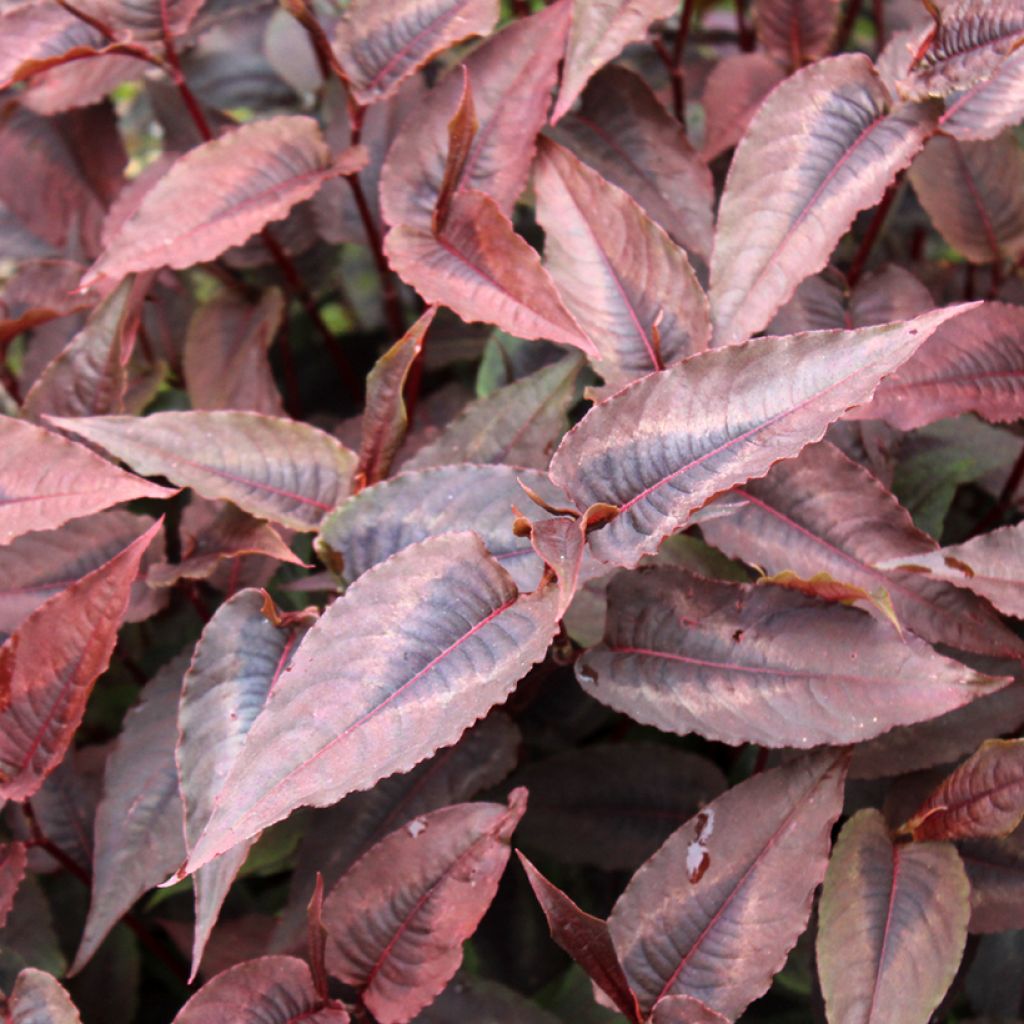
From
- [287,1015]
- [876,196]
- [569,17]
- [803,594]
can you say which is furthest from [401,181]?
[287,1015]

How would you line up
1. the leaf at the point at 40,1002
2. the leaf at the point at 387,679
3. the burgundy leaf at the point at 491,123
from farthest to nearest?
the burgundy leaf at the point at 491,123 < the leaf at the point at 40,1002 < the leaf at the point at 387,679

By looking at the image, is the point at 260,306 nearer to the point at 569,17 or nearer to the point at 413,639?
the point at 569,17

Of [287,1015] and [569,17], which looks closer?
[287,1015]

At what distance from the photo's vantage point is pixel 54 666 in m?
0.78

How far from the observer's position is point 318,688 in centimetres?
65

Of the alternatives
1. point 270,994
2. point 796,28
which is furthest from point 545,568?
point 796,28

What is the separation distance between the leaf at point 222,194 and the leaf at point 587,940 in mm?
561

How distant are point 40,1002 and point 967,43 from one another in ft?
3.11

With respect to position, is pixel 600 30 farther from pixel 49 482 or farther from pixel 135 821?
pixel 135 821

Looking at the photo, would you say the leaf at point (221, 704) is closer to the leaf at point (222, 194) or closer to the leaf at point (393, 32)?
the leaf at point (222, 194)

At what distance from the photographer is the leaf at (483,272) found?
0.81 meters

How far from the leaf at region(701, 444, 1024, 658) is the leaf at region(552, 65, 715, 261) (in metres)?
0.29

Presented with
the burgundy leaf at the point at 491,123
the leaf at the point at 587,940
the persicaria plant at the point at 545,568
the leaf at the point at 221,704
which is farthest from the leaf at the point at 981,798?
the burgundy leaf at the point at 491,123

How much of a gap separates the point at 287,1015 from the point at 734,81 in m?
0.97
